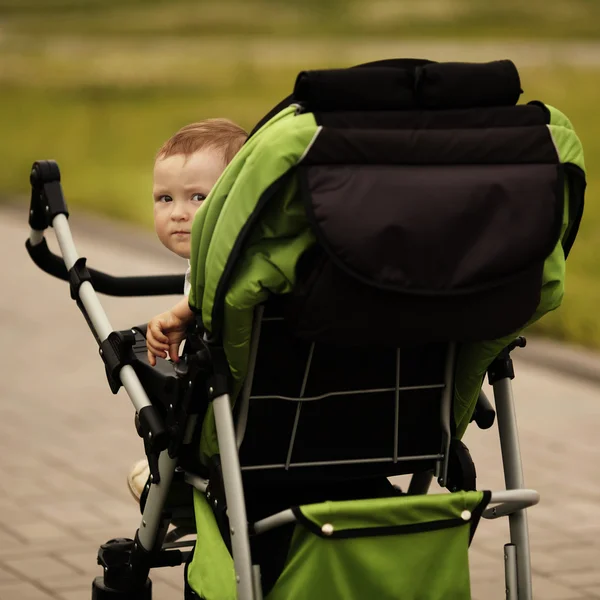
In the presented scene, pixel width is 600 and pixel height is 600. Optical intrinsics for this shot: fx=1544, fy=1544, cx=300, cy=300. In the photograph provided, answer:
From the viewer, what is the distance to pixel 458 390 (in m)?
3.84

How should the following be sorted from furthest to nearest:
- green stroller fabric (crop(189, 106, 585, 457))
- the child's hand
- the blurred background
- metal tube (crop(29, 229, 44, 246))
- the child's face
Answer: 1. the blurred background
2. metal tube (crop(29, 229, 44, 246))
3. the child's face
4. the child's hand
5. green stroller fabric (crop(189, 106, 585, 457))

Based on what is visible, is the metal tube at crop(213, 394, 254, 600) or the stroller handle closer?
the metal tube at crop(213, 394, 254, 600)

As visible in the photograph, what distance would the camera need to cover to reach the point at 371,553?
354 cm

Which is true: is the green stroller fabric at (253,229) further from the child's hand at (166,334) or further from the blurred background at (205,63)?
the blurred background at (205,63)

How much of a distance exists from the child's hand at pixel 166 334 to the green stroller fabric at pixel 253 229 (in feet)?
1.13

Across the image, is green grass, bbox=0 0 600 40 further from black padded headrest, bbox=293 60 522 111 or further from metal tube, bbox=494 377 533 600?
black padded headrest, bbox=293 60 522 111

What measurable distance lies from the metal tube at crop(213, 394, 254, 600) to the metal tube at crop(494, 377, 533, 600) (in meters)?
0.70

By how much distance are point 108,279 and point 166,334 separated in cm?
57

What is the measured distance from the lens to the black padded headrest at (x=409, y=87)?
3326mm

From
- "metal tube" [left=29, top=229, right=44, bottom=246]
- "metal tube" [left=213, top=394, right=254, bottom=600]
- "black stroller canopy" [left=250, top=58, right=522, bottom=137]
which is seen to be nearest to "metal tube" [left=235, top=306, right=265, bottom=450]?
"metal tube" [left=213, top=394, right=254, bottom=600]

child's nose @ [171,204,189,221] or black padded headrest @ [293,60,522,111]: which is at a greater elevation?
black padded headrest @ [293,60,522,111]

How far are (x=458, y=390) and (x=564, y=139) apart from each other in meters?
0.71

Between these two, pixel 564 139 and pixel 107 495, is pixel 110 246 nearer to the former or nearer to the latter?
pixel 107 495

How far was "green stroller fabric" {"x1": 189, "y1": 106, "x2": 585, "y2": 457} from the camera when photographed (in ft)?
10.6
